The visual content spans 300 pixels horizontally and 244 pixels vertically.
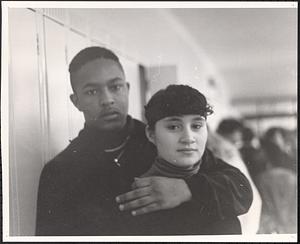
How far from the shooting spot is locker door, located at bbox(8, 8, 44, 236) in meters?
0.75

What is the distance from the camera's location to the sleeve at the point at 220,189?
777 mm

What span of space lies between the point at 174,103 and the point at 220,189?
0.18 meters

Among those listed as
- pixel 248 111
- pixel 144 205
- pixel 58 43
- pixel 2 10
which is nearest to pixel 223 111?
pixel 248 111

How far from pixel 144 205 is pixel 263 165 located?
0.80 ft

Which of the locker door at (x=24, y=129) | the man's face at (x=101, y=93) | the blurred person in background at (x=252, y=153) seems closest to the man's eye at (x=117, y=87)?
the man's face at (x=101, y=93)

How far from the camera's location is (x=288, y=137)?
823 mm

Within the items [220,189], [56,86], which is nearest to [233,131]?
[220,189]

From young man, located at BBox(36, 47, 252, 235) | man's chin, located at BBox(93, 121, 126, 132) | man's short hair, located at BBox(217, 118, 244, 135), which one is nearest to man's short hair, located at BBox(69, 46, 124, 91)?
young man, located at BBox(36, 47, 252, 235)

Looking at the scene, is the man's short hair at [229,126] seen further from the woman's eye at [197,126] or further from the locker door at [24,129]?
the locker door at [24,129]

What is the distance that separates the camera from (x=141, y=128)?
786 mm

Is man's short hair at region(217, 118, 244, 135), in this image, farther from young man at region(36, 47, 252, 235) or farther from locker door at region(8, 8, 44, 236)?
locker door at region(8, 8, 44, 236)

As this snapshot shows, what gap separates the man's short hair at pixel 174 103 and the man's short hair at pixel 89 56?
90mm

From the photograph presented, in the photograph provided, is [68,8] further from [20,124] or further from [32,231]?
[32,231]

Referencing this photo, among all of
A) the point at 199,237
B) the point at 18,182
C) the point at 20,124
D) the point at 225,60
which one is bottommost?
the point at 199,237
